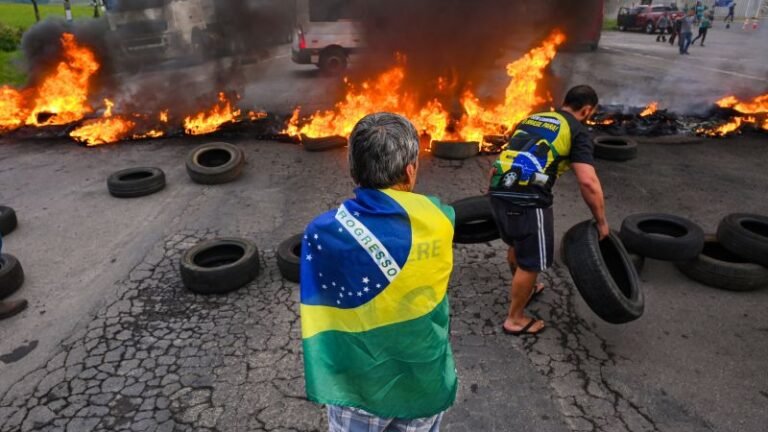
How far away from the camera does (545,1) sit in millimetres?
10219

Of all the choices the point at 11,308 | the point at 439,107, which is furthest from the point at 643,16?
the point at 11,308

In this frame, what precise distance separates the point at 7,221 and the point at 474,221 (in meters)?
5.75

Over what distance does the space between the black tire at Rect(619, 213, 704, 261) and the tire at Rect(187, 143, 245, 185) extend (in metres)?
5.59

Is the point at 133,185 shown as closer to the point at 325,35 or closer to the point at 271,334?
the point at 271,334

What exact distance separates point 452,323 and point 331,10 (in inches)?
502

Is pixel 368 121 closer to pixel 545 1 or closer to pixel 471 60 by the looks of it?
pixel 471 60

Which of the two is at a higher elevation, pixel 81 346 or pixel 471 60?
pixel 471 60

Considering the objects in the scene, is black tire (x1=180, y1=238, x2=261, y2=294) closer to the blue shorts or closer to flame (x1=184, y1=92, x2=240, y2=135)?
the blue shorts

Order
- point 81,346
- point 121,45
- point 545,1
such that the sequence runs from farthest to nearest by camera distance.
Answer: point 121,45
point 545,1
point 81,346

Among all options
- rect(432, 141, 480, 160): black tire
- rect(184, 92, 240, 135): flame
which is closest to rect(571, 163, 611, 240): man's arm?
rect(432, 141, 480, 160): black tire

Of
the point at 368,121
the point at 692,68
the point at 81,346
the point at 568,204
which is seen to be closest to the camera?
the point at 368,121

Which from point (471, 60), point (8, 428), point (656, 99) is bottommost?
point (8, 428)

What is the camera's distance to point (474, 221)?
4863mm

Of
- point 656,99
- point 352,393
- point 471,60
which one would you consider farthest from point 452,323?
point 656,99
